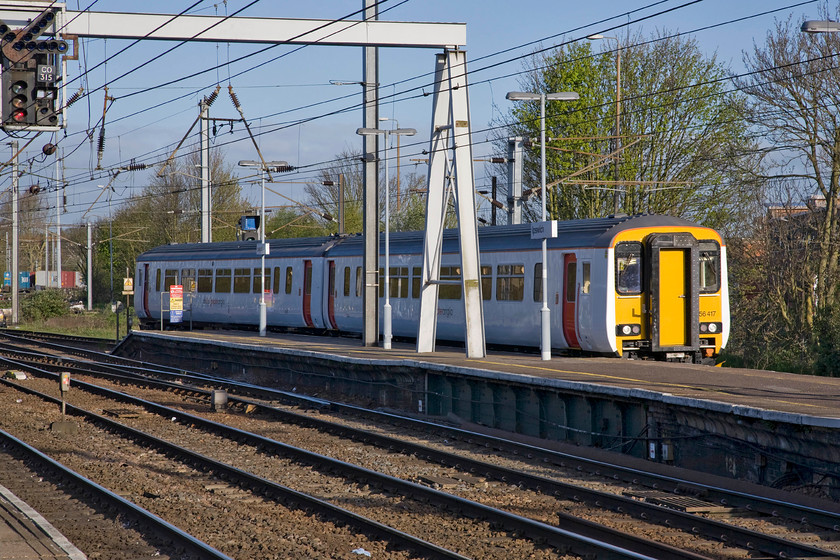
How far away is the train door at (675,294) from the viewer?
19688 mm

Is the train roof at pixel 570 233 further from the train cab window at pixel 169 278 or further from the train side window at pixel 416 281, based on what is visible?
the train cab window at pixel 169 278

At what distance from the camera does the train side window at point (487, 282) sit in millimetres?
23125

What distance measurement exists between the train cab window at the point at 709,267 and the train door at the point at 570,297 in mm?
2586

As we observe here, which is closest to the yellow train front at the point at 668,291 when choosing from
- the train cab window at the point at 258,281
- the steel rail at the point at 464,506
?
the steel rail at the point at 464,506

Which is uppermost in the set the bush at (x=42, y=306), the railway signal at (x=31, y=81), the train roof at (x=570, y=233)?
the railway signal at (x=31, y=81)

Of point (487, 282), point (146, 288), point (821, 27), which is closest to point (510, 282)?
point (487, 282)

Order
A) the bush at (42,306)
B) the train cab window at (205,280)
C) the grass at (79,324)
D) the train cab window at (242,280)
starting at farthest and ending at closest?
the bush at (42,306), the grass at (79,324), the train cab window at (205,280), the train cab window at (242,280)

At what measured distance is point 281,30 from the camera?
20.6 metres

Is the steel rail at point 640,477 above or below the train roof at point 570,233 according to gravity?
below

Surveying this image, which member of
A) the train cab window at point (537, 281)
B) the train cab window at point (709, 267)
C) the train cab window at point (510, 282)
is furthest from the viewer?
the train cab window at point (510, 282)

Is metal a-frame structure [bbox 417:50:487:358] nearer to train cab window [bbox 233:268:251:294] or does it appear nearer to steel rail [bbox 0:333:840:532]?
steel rail [bbox 0:333:840:532]

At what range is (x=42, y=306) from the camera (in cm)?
5634

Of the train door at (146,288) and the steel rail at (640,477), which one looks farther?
the train door at (146,288)

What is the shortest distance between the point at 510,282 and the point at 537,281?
47.0 inches
